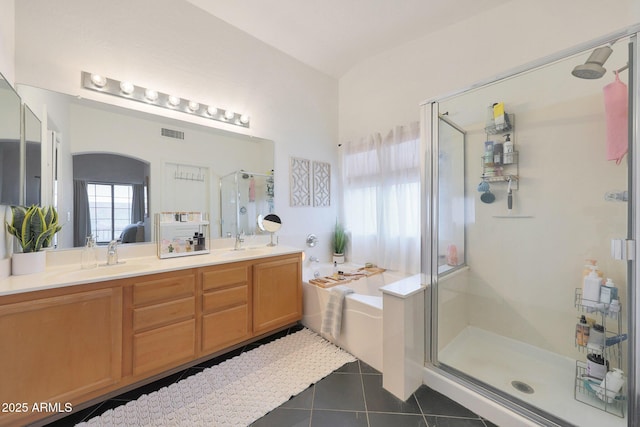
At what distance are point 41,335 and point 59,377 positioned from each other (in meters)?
0.26

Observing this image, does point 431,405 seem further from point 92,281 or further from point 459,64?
point 459,64

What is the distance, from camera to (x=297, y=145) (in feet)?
10.3

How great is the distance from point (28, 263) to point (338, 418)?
6.91 feet

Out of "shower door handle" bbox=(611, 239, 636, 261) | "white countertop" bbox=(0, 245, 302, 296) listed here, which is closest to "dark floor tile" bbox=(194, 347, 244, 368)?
"white countertop" bbox=(0, 245, 302, 296)

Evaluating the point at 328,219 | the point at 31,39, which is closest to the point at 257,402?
the point at 328,219

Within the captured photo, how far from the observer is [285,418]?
145 centimetres

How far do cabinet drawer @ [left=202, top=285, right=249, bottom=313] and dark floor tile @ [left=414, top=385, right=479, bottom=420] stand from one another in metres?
1.47

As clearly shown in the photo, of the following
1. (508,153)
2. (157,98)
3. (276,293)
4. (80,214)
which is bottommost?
(276,293)

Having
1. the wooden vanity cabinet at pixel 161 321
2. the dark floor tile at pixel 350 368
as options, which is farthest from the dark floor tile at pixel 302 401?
the wooden vanity cabinet at pixel 161 321

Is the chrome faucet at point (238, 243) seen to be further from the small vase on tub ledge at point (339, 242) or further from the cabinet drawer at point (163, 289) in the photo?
the small vase on tub ledge at point (339, 242)

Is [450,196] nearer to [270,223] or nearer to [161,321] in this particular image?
[270,223]

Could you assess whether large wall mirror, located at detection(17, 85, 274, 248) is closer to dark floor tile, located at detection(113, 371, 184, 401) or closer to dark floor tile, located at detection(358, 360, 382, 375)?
dark floor tile, located at detection(113, 371, 184, 401)

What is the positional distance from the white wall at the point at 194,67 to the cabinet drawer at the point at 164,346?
142 centimetres

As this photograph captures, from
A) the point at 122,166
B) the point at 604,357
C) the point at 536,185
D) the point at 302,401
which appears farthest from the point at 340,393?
the point at 122,166
